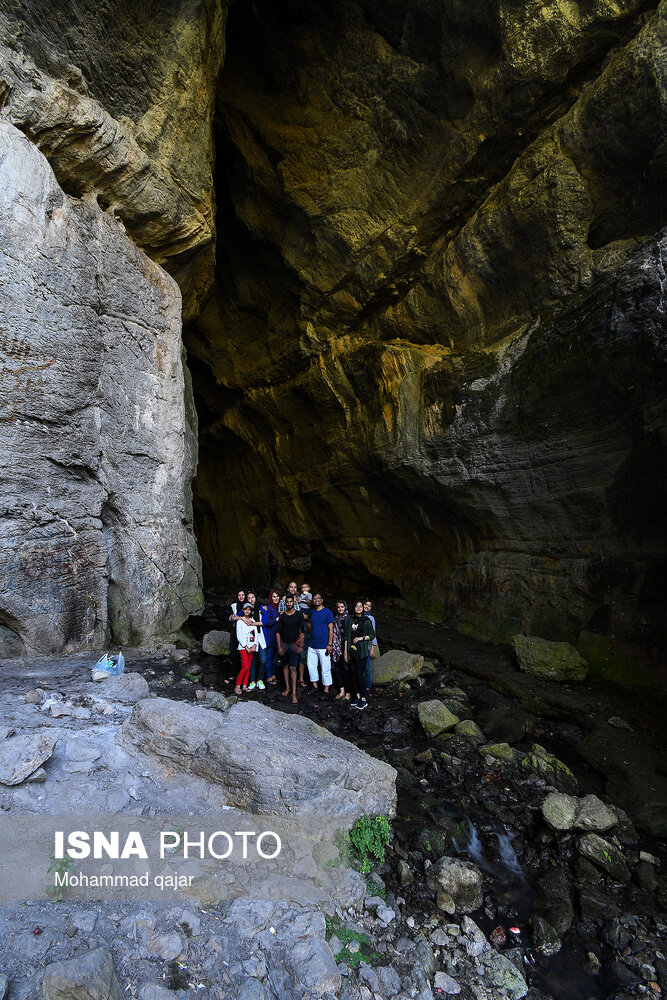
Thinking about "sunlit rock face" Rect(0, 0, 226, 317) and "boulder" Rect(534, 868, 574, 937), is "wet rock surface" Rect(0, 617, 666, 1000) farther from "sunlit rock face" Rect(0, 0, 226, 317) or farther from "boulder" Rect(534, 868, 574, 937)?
"sunlit rock face" Rect(0, 0, 226, 317)

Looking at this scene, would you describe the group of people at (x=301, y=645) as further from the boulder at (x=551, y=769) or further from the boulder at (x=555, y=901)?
the boulder at (x=555, y=901)

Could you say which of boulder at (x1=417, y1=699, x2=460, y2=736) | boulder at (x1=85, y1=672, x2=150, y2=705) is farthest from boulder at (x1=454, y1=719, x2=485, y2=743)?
boulder at (x1=85, y1=672, x2=150, y2=705)

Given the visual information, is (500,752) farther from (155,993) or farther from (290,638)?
(155,993)

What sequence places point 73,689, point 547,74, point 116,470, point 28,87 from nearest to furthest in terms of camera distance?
point 73,689
point 28,87
point 116,470
point 547,74

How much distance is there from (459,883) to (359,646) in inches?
161

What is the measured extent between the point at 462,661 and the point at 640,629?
3287 mm

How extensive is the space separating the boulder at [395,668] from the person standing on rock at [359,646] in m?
1.03

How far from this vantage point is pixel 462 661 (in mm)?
10375

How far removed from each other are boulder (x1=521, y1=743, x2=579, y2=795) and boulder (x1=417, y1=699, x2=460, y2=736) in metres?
1.16

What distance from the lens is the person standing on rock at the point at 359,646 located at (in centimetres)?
809

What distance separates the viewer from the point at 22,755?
386cm

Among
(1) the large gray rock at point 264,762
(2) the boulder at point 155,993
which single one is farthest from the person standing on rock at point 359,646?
(2) the boulder at point 155,993

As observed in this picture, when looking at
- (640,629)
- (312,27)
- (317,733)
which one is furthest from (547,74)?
(317,733)

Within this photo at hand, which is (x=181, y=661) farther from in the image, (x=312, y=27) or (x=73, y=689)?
(x=312, y=27)
